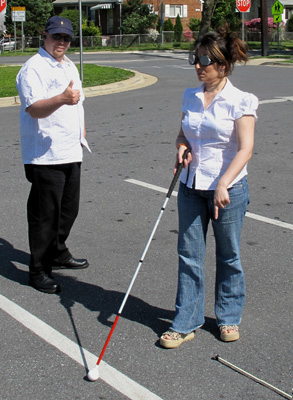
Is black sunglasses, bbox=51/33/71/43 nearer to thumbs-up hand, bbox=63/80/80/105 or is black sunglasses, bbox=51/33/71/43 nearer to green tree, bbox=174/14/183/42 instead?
thumbs-up hand, bbox=63/80/80/105

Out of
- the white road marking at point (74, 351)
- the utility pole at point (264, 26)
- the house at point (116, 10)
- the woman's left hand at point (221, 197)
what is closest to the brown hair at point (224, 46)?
the woman's left hand at point (221, 197)

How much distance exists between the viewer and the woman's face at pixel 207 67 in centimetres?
347

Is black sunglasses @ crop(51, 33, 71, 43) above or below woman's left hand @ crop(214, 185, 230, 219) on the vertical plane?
above

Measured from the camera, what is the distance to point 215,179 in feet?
11.8

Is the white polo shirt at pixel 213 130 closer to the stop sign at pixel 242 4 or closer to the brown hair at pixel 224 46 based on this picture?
the brown hair at pixel 224 46

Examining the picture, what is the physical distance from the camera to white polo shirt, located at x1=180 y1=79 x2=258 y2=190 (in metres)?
3.50

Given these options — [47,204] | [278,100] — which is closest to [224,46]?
[47,204]

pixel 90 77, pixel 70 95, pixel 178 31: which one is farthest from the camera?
pixel 178 31

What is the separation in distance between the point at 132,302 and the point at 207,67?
1.77 metres

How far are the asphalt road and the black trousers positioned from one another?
0.28 m

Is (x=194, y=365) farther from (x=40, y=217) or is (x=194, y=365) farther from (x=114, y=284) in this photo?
(x=40, y=217)

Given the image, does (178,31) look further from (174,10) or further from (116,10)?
(174,10)

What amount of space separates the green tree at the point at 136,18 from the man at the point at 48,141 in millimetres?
46435

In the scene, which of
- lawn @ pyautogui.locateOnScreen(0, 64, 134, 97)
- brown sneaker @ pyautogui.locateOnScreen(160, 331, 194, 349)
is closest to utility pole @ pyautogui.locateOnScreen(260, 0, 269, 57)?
lawn @ pyautogui.locateOnScreen(0, 64, 134, 97)
